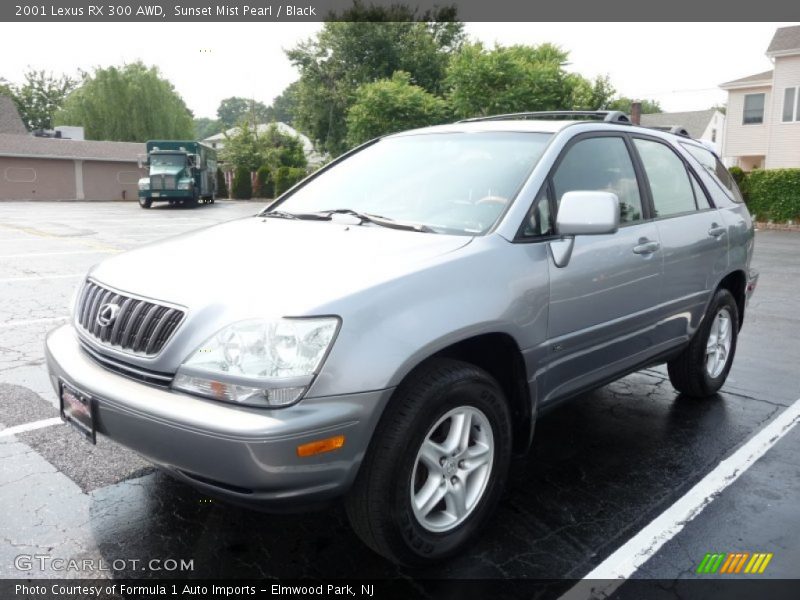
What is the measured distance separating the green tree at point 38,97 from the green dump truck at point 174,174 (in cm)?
4992

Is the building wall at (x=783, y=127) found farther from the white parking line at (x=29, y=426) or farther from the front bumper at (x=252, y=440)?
the front bumper at (x=252, y=440)

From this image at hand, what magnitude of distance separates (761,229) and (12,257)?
2047 centimetres

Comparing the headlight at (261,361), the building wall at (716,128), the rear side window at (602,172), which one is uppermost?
the building wall at (716,128)

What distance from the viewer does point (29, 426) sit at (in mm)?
4066

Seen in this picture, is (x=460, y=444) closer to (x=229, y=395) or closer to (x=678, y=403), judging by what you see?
(x=229, y=395)

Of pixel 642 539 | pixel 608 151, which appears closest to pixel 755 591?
pixel 642 539

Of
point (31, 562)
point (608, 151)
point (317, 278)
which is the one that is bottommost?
point (31, 562)

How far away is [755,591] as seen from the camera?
8.55 feet

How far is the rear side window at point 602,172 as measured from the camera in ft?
11.3

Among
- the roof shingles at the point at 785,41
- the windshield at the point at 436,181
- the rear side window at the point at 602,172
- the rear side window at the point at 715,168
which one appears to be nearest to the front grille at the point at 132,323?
the windshield at the point at 436,181

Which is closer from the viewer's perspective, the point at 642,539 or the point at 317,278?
the point at 317,278

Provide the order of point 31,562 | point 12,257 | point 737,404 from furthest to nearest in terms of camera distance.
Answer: point 12,257 → point 737,404 → point 31,562

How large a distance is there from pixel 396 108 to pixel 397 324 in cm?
3382

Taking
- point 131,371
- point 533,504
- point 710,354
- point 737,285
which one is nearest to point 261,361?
point 131,371
